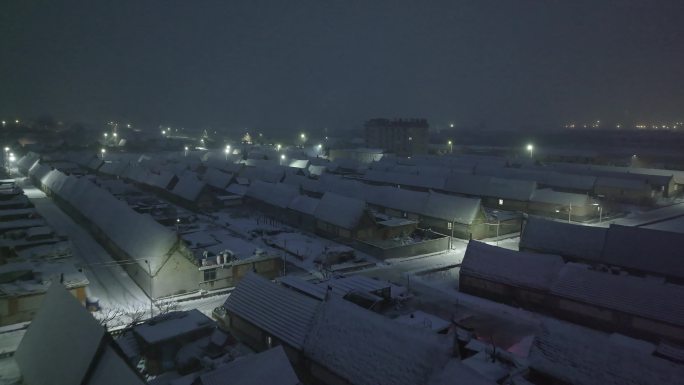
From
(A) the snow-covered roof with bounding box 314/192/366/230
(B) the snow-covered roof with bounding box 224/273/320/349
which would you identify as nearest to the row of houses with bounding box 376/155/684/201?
(A) the snow-covered roof with bounding box 314/192/366/230

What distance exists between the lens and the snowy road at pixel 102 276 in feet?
96.9

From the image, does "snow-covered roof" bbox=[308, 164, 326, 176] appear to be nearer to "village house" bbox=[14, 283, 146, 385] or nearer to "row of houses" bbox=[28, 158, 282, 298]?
"row of houses" bbox=[28, 158, 282, 298]

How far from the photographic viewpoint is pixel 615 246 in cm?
3459

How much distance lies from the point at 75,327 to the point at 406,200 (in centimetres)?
4077

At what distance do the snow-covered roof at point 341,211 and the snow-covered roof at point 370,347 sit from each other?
23.6m

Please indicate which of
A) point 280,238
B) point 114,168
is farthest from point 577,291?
point 114,168

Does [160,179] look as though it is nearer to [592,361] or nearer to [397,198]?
[397,198]

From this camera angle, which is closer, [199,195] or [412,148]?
[199,195]

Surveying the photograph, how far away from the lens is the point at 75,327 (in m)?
17.3

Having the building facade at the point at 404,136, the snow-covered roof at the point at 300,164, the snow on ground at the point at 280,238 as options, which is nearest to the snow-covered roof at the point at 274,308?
the snow on ground at the point at 280,238

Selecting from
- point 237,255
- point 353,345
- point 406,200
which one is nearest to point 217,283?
point 237,255

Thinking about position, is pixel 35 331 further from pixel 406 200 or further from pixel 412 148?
pixel 412 148

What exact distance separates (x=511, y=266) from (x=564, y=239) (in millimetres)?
8736

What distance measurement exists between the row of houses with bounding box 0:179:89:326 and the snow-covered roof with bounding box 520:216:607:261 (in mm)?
33423
